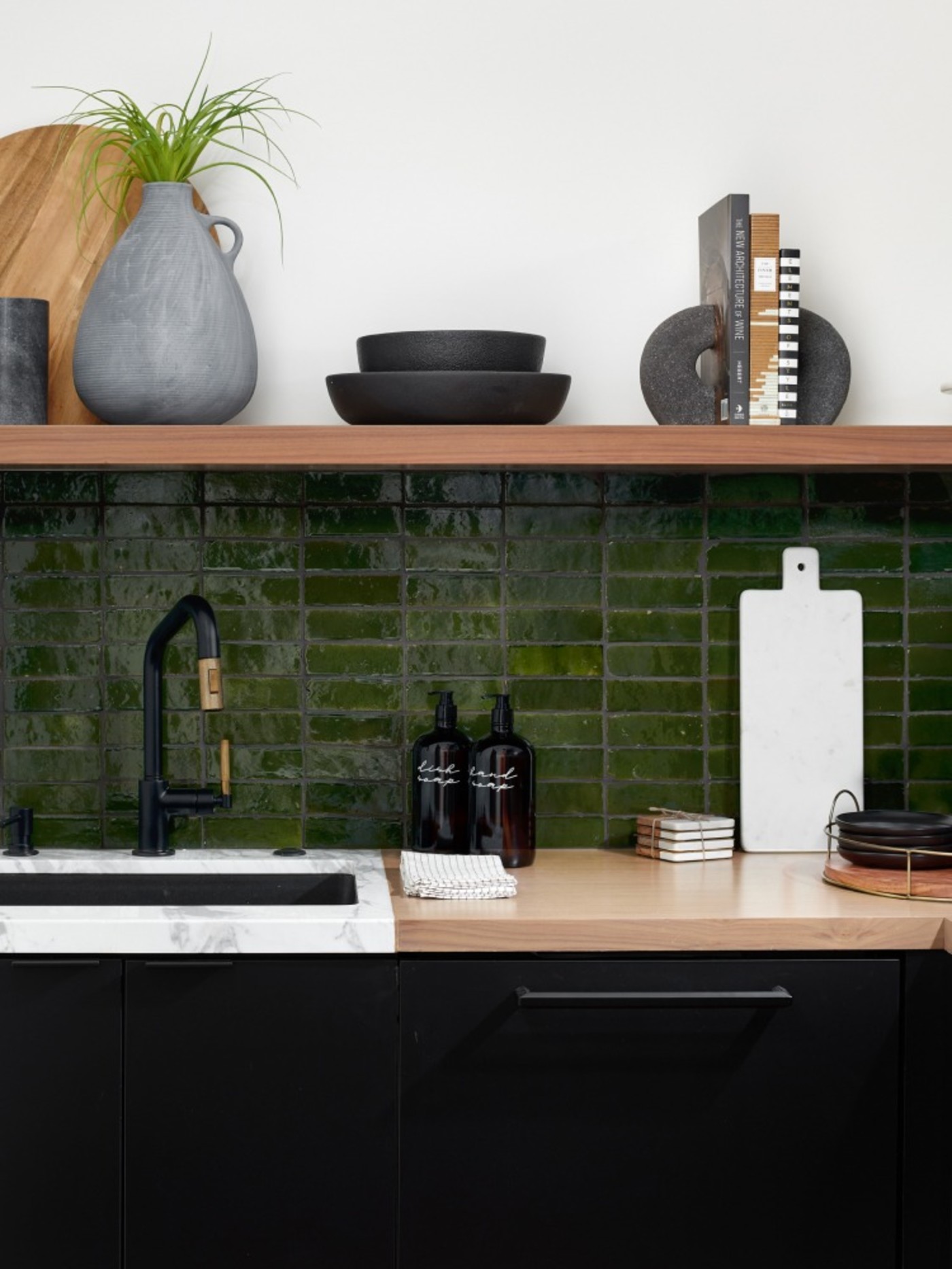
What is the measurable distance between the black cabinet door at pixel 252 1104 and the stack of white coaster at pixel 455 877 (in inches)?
6.6

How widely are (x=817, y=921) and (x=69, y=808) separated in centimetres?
123

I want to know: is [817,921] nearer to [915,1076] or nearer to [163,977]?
[915,1076]

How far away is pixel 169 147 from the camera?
7.60 feet

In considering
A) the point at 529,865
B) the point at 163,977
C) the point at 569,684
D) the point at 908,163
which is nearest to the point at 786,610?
the point at 569,684

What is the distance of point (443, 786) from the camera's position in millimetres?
2295

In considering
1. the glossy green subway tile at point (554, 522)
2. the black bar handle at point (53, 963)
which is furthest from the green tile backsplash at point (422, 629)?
the black bar handle at point (53, 963)

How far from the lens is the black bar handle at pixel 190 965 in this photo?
1863 mm

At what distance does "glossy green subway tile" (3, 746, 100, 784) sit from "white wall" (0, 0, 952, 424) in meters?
0.63

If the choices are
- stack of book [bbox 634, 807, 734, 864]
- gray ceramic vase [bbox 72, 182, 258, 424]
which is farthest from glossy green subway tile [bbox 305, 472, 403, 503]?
stack of book [bbox 634, 807, 734, 864]

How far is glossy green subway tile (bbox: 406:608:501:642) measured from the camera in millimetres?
2445

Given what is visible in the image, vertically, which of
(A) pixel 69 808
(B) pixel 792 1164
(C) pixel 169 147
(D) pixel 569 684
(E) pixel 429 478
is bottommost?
(B) pixel 792 1164

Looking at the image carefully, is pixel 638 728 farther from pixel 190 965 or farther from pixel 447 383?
pixel 190 965

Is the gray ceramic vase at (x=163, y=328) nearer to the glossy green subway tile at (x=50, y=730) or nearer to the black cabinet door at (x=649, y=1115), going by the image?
the glossy green subway tile at (x=50, y=730)

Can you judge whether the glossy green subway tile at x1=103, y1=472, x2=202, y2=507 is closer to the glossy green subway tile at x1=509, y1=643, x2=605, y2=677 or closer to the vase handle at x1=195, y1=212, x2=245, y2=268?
the vase handle at x1=195, y1=212, x2=245, y2=268
